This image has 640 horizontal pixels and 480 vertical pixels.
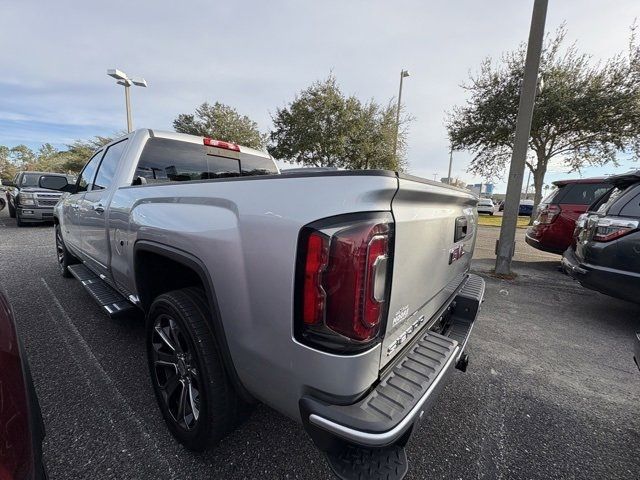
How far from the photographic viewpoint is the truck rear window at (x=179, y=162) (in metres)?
2.83

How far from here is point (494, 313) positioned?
4062 millimetres

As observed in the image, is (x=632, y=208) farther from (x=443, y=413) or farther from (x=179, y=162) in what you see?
(x=179, y=162)

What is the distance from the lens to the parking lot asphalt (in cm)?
171

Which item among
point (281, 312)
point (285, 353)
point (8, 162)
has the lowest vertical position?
point (285, 353)

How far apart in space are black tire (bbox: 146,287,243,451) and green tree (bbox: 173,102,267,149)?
22133 mm

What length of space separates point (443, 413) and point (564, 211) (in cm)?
612

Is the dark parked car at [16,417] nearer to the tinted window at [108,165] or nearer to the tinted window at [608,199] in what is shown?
the tinted window at [108,165]

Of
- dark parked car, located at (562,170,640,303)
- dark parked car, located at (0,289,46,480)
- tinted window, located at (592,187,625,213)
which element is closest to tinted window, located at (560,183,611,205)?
tinted window, located at (592,187,625,213)

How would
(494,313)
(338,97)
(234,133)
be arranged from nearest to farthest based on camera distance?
1. (494,313)
2. (338,97)
3. (234,133)

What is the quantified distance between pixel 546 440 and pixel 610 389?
1.11 metres

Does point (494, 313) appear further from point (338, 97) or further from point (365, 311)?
point (338, 97)

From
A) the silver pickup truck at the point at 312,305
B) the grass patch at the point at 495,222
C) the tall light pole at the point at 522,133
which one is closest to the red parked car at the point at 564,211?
the tall light pole at the point at 522,133

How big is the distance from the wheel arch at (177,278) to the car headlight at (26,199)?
443 inches

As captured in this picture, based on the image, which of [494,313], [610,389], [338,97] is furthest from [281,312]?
[338,97]
